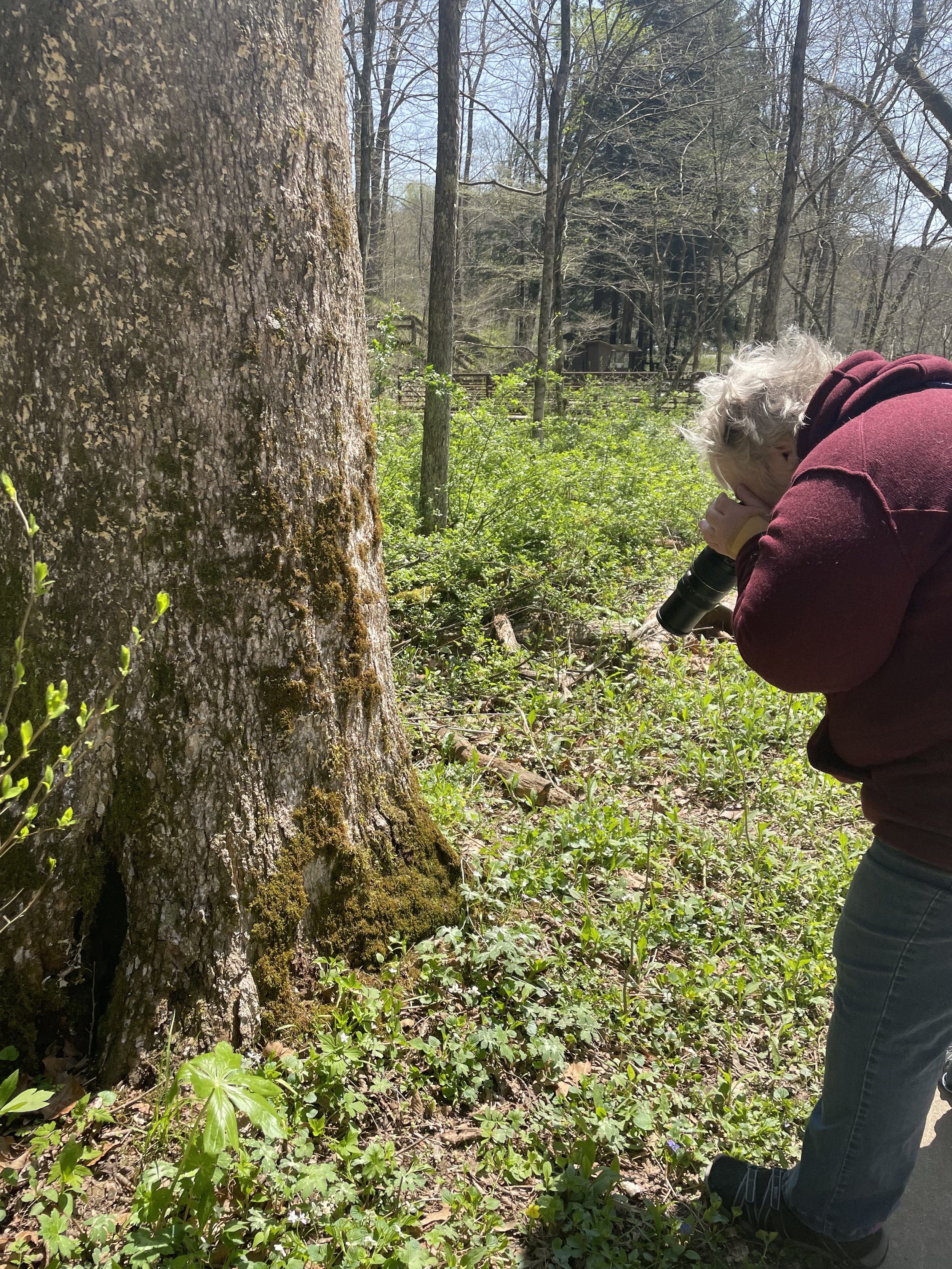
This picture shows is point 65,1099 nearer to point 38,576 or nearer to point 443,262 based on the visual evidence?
point 38,576

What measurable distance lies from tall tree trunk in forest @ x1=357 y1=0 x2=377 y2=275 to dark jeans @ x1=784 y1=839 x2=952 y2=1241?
1363 centimetres

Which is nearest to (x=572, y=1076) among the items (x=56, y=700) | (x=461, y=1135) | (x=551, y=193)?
(x=461, y=1135)

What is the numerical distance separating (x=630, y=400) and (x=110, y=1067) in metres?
16.7

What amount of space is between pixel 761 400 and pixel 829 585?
581 mm

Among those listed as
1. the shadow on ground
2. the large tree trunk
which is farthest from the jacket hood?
the shadow on ground

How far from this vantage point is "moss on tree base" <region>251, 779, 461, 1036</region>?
1.99 metres

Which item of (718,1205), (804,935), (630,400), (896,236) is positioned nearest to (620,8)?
(630,400)

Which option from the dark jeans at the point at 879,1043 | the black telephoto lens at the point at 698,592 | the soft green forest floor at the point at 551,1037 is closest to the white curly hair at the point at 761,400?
the black telephoto lens at the point at 698,592

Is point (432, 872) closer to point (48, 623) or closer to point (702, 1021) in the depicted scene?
point (702, 1021)

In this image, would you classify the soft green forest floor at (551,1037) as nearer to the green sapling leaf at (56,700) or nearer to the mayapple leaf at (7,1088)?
the mayapple leaf at (7,1088)

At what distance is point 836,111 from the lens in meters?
17.8

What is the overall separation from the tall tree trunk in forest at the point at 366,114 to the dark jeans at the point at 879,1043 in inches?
537

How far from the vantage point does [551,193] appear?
12.8m

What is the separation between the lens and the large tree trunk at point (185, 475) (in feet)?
5.36
